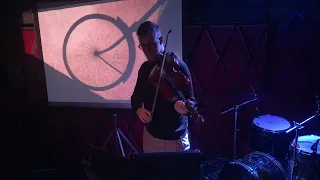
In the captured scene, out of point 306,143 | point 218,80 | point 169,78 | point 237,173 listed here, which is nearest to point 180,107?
point 169,78

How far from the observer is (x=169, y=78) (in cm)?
299

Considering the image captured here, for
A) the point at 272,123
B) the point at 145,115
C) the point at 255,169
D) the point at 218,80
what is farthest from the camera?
the point at 218,80

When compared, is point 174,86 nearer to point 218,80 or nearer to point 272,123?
point 272,123

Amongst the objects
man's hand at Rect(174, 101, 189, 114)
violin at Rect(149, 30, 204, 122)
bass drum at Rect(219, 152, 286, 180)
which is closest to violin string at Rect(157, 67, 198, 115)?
violin at Rect(149, 30, 204, 122)

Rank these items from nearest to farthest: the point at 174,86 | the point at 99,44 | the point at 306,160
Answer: the point at 174,86
the point at 306,160
the point at 99,44

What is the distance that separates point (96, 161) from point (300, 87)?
12.6 feet

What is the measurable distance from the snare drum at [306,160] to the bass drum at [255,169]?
0.29 metres

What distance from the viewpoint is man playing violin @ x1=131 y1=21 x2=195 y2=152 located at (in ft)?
9.87

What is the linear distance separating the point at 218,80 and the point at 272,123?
109cm

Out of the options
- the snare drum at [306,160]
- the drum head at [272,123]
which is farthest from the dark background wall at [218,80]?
the snare drum at [306,160]

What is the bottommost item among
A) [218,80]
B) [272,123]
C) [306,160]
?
[306,160]

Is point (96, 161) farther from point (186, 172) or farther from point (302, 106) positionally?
point (302, 106)

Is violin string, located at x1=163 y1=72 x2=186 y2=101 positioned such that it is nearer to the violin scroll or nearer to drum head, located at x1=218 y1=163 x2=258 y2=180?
the violin scroll

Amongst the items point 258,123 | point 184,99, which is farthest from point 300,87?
point 184,99
